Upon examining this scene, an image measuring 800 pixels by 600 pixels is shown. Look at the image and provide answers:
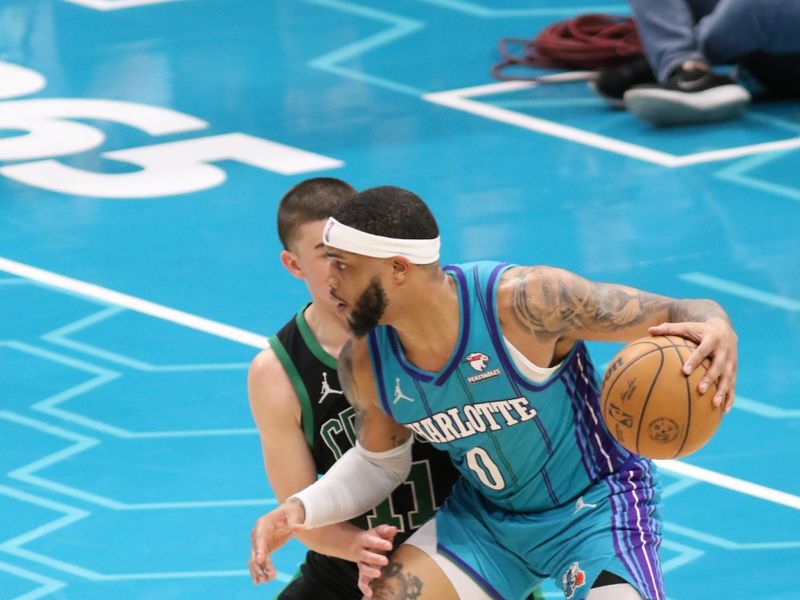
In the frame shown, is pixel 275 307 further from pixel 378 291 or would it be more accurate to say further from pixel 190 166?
pixel 378 291

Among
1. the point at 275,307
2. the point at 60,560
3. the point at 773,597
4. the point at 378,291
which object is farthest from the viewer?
the point at 275,307

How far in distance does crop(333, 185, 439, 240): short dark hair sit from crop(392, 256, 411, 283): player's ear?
63 millimetres

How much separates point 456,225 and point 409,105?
257 centimetres

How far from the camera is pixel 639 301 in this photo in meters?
5.05

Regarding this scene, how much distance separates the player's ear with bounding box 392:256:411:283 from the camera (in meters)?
4.90

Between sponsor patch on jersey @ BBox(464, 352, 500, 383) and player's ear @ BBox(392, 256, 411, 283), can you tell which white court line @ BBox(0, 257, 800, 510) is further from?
player's ear @ BBox(392, 256, 411, 283)

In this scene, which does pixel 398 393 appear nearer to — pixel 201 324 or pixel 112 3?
pixel 201 324

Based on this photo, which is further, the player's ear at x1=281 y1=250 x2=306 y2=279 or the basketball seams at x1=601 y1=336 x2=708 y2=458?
the player's ear at x1=281 y1=250 x2=306 y2=279

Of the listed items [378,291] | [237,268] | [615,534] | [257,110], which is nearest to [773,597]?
[615,534]

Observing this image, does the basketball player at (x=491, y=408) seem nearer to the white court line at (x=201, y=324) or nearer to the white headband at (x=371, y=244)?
the white headband at (x=371, y=244)

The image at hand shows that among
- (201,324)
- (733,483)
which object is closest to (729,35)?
(201,324)

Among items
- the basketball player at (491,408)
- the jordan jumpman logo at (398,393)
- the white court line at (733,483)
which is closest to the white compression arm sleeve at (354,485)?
the basketball player at (491,408)

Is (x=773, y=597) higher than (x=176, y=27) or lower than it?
lower

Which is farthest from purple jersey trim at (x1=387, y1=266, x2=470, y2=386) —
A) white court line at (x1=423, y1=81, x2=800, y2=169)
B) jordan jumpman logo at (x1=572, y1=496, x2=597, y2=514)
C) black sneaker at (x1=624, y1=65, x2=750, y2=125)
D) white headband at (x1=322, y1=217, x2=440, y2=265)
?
black sneaker at (x1=624, y1=65, x2=750, y2=125)
